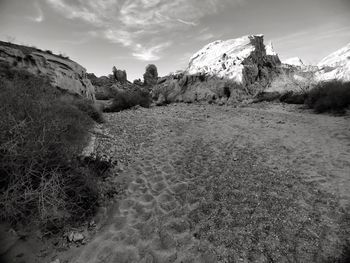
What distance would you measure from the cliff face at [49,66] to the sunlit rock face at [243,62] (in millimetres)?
11975

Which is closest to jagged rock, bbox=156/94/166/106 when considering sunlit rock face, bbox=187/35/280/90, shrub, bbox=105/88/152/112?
shrub, bbox=105/88/152/112

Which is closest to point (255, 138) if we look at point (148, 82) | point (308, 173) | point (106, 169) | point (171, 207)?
point (308, 173)

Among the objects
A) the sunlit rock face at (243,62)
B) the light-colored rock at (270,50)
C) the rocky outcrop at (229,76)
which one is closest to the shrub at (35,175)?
the rocky outcrop at (229,76)

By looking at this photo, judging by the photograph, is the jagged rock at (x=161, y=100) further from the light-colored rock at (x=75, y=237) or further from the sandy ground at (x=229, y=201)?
the light-colored rock at (x=75, y=237)

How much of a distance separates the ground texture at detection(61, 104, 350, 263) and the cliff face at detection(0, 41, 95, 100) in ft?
22.9

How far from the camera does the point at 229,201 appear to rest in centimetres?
321

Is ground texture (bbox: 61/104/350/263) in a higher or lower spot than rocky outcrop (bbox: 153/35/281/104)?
lower

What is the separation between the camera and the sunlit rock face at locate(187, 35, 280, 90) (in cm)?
1692

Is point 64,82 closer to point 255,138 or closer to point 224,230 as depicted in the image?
point 255,138

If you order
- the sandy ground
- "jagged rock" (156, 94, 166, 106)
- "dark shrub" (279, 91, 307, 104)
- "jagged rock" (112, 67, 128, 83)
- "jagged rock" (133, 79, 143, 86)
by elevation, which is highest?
"jagged rock" (112, 67, 128, 83)

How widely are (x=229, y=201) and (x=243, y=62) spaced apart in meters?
17.3

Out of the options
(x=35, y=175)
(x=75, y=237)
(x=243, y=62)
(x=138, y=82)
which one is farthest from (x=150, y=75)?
(x=75, y=237)

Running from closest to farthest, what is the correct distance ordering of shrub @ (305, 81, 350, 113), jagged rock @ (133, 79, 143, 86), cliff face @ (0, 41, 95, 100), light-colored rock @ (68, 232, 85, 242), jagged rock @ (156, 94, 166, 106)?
1. light-colored rock @ (68, 232, 85, 242)
2. shrub @ (305, 81, 350, 113)
3. cliff face @ (0, 41, 95, 100)
4. jagged rock @ (156, 94, 166, 106)
5. jagged rock @ (133, 79, 143, 86)

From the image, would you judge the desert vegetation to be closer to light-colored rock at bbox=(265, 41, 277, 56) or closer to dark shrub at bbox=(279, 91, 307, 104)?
dark shrub at bbox=(279, 91, 307, 104)
